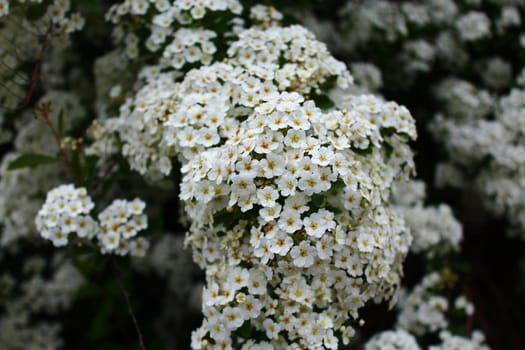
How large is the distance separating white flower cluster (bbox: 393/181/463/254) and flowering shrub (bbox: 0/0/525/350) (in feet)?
0.05

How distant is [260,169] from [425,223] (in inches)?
78.2

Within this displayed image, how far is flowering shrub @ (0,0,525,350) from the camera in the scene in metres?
2.51

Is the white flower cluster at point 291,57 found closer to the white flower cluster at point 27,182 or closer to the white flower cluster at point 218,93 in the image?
the white flower cluster at point 218,93

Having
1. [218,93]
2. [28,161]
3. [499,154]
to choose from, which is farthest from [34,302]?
[499,154]

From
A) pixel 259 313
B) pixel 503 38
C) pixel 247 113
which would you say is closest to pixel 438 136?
pixel 503 38

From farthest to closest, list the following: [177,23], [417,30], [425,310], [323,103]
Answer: [417,30]
[425,310]
[177,23]
[323,103]

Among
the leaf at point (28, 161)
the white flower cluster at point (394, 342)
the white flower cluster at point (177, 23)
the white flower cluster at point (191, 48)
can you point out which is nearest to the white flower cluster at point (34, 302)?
the leaf at point (28, 161)

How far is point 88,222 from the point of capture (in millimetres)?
3049

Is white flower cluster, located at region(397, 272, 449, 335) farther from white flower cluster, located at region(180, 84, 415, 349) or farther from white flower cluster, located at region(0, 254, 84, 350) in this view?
white flower cluster, located at region(0, 254, 84, 350)

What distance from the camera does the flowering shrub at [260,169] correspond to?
8.23ft

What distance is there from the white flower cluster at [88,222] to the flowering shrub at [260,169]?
11mm

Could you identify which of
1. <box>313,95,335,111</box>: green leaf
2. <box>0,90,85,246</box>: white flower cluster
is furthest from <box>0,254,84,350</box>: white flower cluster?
<box>313,95,335,111</box>: green leaf

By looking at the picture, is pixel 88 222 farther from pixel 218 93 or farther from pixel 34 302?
pixel 34 302

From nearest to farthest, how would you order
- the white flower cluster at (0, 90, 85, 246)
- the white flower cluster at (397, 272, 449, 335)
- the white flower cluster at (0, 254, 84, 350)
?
the white flower cluster at (397, 272, 449, 335) < the white flower cluster at (0, 90, 85, 246) < the white flower cluster at (0, 254, 84, 350)
